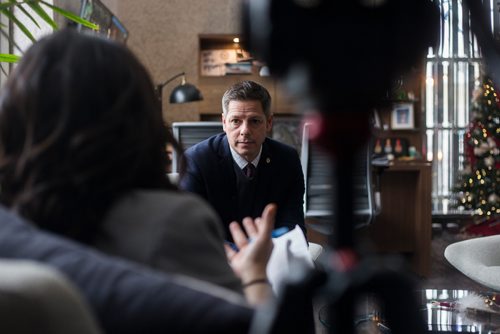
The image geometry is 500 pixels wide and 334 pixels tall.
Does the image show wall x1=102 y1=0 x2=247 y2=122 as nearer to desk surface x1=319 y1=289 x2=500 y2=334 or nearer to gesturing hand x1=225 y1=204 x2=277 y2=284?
desk surface x1=319 y1=289 x2=500 y2=334

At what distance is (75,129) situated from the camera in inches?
32.9

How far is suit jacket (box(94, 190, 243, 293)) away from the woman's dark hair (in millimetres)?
24

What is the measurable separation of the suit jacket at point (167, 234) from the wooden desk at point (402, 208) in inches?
219

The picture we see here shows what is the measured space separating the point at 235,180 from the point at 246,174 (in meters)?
0.07

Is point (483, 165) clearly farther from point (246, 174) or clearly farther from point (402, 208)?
point (246, 174)

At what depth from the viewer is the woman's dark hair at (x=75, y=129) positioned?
0.84 meters

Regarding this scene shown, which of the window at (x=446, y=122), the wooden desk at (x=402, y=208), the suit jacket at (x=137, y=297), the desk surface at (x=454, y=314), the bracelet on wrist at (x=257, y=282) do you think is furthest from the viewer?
the window at (x=446, y=122)

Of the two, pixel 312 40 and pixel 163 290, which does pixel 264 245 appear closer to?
pixel 163 290

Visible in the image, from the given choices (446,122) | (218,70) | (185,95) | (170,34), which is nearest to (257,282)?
(185,95)

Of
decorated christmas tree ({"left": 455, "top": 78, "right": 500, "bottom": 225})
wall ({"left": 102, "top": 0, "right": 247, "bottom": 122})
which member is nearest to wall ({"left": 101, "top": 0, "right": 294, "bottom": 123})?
wall ({"left": 102, "top": 0, "right": 247, "bottom": 122})

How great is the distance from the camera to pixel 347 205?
51cm

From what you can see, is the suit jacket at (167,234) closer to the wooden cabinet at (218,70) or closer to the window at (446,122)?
the wooden cabinet at (218,70)

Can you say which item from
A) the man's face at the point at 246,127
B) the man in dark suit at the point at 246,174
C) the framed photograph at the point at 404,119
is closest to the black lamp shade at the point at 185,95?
the framed photograph at the point at 404,119

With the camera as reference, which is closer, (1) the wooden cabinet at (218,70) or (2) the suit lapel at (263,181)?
(2) the suit lapel at (263,181)
